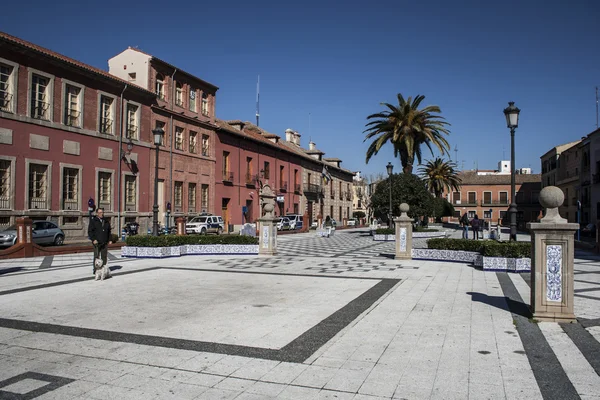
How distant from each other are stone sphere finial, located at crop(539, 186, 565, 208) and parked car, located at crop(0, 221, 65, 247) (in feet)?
67.4

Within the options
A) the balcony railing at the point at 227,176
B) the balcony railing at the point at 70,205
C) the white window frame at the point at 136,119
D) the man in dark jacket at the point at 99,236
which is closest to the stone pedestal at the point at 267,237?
the man in dark jacket at the point at 99,236

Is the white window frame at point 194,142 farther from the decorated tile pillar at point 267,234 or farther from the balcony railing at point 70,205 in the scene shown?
the decorated tile pillar at point 267,234

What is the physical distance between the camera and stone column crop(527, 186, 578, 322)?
6707mm

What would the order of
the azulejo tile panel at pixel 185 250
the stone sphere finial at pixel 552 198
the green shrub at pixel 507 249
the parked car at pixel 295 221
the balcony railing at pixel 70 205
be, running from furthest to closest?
the parked car at pixel 295 221, the balcony railing at pixel 70 205, the azulejo tile panel at pixel 185 250, the green shrub at pixel 507 249, the stone sphere finial at pixel 552 198

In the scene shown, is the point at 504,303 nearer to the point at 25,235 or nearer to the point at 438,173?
the point at 25,235

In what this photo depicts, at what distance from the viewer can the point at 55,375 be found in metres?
4.57

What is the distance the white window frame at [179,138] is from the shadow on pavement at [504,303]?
2789 cm

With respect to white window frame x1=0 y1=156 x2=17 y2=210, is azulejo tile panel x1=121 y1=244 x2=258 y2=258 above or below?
below

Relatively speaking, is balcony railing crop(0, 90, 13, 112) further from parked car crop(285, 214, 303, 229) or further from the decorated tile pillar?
parked car crop(285, 214, 303, 229)

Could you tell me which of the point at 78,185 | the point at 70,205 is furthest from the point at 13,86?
the point at 70,205

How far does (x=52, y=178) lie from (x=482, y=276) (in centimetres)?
Result: 2142

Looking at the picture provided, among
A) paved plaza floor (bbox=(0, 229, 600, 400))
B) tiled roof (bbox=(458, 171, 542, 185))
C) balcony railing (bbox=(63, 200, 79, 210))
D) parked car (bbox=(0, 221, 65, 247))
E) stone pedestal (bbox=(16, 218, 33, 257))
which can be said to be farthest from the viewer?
tiled roof (bbox=(458, 171, 542, 185))

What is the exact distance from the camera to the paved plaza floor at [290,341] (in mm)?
4273

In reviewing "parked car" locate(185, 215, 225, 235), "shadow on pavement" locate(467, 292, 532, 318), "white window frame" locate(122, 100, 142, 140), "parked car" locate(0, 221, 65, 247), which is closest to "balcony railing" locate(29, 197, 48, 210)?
"parked car" locate(0, 221, 65, 247)
